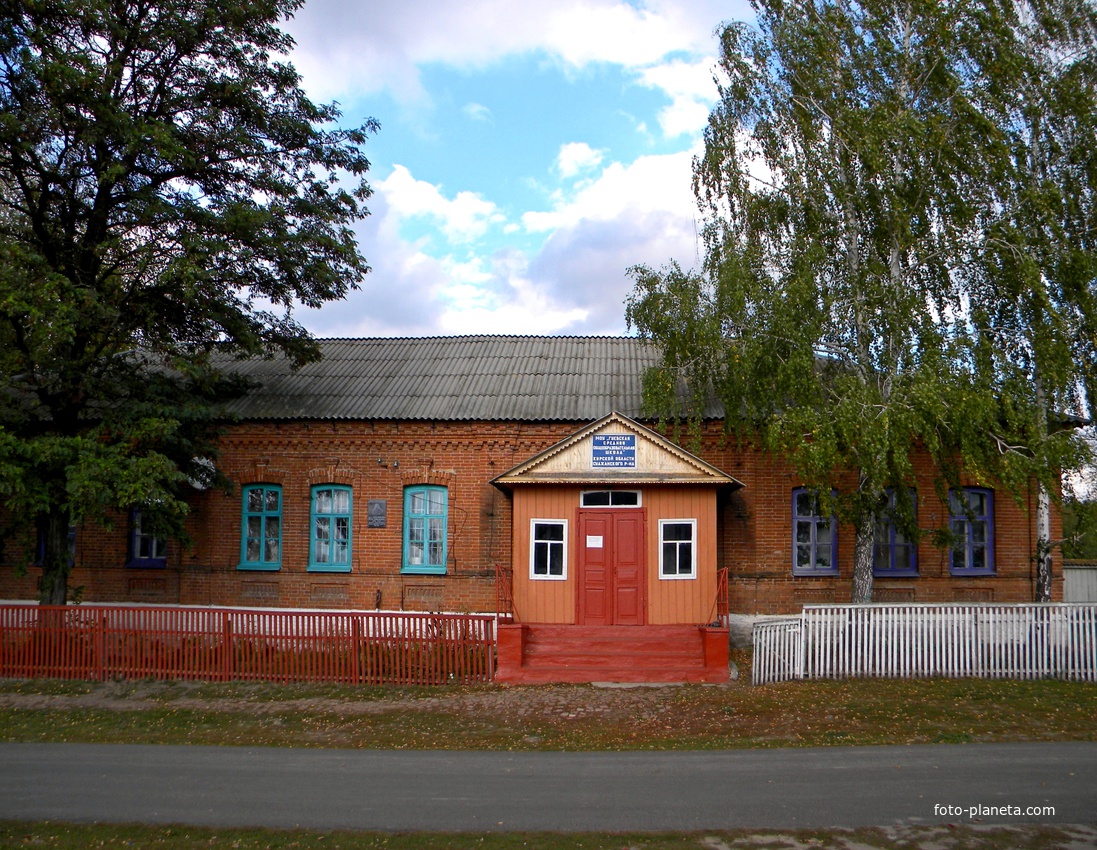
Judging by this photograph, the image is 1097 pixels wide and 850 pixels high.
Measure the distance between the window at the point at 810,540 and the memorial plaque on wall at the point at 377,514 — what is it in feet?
28.6

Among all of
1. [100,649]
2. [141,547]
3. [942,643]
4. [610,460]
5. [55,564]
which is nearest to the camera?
[942,643]

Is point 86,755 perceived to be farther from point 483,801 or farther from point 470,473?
point 470,473

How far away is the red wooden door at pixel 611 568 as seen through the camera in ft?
51.0

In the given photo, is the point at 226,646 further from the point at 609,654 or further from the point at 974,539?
the point at 974,539

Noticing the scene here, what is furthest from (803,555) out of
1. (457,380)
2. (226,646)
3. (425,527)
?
(226,646)

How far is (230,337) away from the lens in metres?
18.1

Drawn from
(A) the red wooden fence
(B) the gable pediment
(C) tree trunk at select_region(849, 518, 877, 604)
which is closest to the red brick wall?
(C) tree trunk at select_region(849, 518, 877, 604)

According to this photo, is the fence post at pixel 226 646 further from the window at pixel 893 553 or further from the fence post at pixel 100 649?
the window at pixel 893 553

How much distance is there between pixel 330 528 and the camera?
61.1 feet

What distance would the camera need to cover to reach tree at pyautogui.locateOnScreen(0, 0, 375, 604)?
14.5 m

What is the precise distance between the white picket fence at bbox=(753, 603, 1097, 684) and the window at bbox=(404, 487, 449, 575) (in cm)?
740

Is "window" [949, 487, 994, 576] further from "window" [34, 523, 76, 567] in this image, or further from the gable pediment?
"window" [34, 523, 76, 567]

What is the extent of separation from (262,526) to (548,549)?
23.2 ft

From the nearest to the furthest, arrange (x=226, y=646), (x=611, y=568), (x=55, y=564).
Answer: (x=226, y=646), (x=611, y=568), (x=55, y=564)
